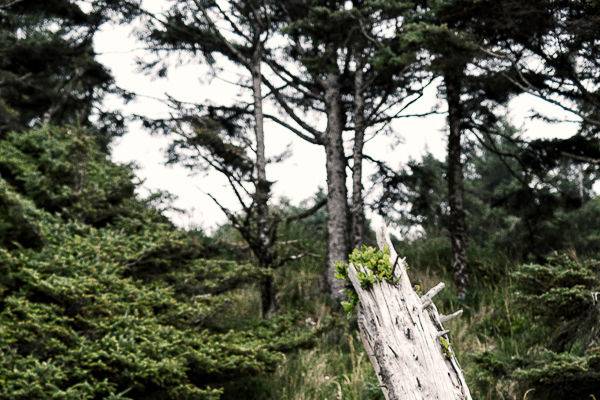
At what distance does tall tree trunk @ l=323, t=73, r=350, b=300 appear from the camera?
1010 centimetres

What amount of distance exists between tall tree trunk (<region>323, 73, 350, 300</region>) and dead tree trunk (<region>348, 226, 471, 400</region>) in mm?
6569

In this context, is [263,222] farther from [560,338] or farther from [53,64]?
[53,64]

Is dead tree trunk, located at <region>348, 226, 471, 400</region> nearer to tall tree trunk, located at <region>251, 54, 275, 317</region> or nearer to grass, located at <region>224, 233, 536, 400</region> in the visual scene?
grass, located at <region>224, 233, 536, 400</region>

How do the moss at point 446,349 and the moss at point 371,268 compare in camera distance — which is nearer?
the moss at point 446,349

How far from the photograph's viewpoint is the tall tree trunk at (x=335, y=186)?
33.1 feet

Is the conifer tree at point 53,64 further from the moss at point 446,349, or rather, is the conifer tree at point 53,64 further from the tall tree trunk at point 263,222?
the moss at point 446,349

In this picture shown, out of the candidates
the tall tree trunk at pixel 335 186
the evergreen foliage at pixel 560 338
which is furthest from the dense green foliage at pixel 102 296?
the tall tree trunk at pixel 335 186

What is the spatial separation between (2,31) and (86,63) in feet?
7.08

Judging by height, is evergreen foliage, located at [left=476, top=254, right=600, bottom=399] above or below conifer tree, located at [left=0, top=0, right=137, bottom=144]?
below

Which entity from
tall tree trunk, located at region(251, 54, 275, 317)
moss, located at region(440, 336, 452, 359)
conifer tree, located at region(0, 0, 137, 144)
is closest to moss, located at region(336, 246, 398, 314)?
moss, located at region(440, 336, 452, 359)

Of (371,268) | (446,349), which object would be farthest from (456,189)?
(446,349)

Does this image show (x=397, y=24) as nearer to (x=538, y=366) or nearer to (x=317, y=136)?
(x=317, y=136)

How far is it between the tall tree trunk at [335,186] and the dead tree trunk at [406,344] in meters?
6.57

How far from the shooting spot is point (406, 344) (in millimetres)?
2863
